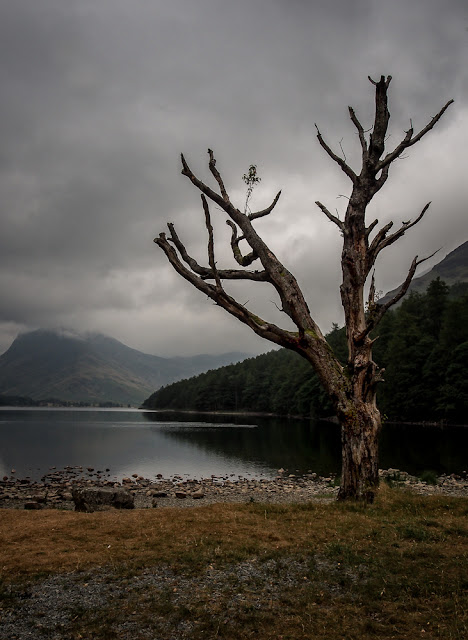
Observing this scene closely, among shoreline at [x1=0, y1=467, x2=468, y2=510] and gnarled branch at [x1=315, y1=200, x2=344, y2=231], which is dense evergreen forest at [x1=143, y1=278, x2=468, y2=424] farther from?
gnarled branch at [x1=315, y1=200, x2=344, y2=231]

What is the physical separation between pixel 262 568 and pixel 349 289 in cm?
894

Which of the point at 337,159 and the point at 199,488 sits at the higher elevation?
the point at 337,159

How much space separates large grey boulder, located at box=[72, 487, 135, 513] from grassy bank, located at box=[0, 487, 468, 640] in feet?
14.8

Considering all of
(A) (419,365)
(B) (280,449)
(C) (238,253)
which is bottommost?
(B) (280,449)

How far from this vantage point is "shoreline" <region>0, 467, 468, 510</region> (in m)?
23.4

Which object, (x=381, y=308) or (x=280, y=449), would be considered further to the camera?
(x=280, y=449)

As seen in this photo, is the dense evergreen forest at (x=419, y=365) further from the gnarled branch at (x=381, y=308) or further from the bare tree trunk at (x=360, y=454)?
the bare tree trunk at (x=360, y=454)

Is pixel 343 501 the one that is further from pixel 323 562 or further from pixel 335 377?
pixel 323 562

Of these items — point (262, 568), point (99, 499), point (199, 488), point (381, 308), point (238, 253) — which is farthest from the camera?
point (199, 488)

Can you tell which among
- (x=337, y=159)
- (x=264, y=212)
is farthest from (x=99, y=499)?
(x=337, y=159)

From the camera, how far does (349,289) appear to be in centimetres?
1440

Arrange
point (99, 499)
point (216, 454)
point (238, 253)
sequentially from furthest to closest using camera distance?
point (216, 454), point (99, 499), point (238, 253)

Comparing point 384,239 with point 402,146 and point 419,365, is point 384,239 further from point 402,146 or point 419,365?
point 419,365

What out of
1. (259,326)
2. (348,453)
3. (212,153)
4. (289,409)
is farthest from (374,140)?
(289,409)
